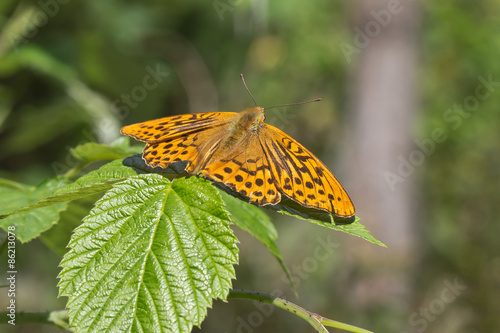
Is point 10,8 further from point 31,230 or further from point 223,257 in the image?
point 223,257

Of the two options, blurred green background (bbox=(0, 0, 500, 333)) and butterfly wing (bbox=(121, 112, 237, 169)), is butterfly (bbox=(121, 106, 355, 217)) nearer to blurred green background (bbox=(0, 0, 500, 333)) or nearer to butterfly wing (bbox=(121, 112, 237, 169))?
butterfly wing (bbox=(121, 112, 237, 169))

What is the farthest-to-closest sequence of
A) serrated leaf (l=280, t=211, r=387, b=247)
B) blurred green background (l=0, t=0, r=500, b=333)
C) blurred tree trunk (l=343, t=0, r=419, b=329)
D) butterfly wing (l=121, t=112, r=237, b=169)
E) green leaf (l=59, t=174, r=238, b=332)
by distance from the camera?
blurred tree trunk (l=343, t=0, r=419, b=329), blurred green background (l=0, t=0, r=500, b=333), butterfly wing (l=121, t=112, r=237, b=169), serrated leaf (l=280, t=211, r=387, b=247), green leaf (l=59, t=174, r=238, b=332)

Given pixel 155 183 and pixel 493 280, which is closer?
pixel 155 183

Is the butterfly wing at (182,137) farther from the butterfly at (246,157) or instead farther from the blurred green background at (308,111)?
the blurred green background at (308,111)

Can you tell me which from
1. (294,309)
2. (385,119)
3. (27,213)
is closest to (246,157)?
(294,309)

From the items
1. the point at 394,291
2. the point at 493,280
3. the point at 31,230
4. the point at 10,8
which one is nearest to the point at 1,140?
the point at 10,8

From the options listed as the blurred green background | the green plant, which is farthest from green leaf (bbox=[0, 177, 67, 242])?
the blurred green background

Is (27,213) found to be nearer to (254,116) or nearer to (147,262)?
(147,262)
